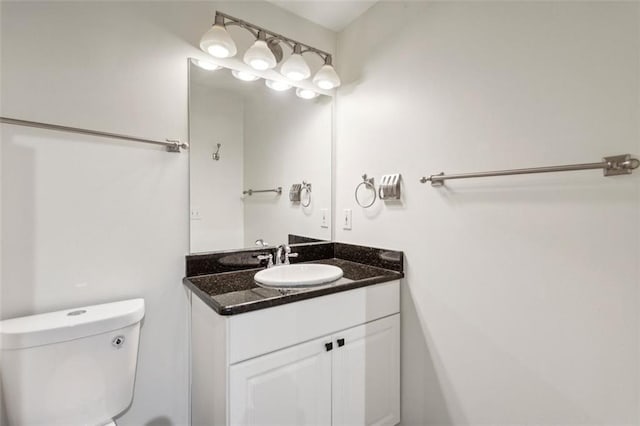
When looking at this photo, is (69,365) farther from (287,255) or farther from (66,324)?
(287,255)

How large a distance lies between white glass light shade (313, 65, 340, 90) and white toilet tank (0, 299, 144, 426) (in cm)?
143

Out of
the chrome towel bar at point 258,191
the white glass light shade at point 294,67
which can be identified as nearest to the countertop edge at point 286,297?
the chrome towel bar at point 258,191

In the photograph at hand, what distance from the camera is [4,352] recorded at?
92 centimetres

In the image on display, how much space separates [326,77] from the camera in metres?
1.69

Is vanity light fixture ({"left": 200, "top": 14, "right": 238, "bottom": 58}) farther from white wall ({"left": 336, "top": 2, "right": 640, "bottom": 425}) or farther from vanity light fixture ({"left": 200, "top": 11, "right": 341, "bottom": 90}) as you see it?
white wall ({"left": 336, "top": 2, "right": 640, "bottom": 425})

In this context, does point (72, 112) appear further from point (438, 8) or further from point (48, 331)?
point (438, 8)

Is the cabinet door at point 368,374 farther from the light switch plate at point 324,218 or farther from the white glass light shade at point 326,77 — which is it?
the white glass light shade at point 326,77

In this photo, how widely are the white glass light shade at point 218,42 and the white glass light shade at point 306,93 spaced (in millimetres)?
543

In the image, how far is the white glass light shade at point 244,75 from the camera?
5.15 ft

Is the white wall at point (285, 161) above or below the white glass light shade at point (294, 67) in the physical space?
below

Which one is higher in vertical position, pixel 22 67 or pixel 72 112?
pixel 22 67

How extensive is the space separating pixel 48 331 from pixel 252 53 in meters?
1.34

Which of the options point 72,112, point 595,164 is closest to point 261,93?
point 72,112

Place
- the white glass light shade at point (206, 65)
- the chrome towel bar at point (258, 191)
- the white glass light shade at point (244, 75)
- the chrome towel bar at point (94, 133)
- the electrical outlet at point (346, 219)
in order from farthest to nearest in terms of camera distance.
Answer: the electrical outlet at point (346, 219) → the chrome towel bar at point (258, 191) → the white glass light shade at point (244, 75) → the white glass light shade at point (206, 65) → the chrome towel bar at point (94, 133)
